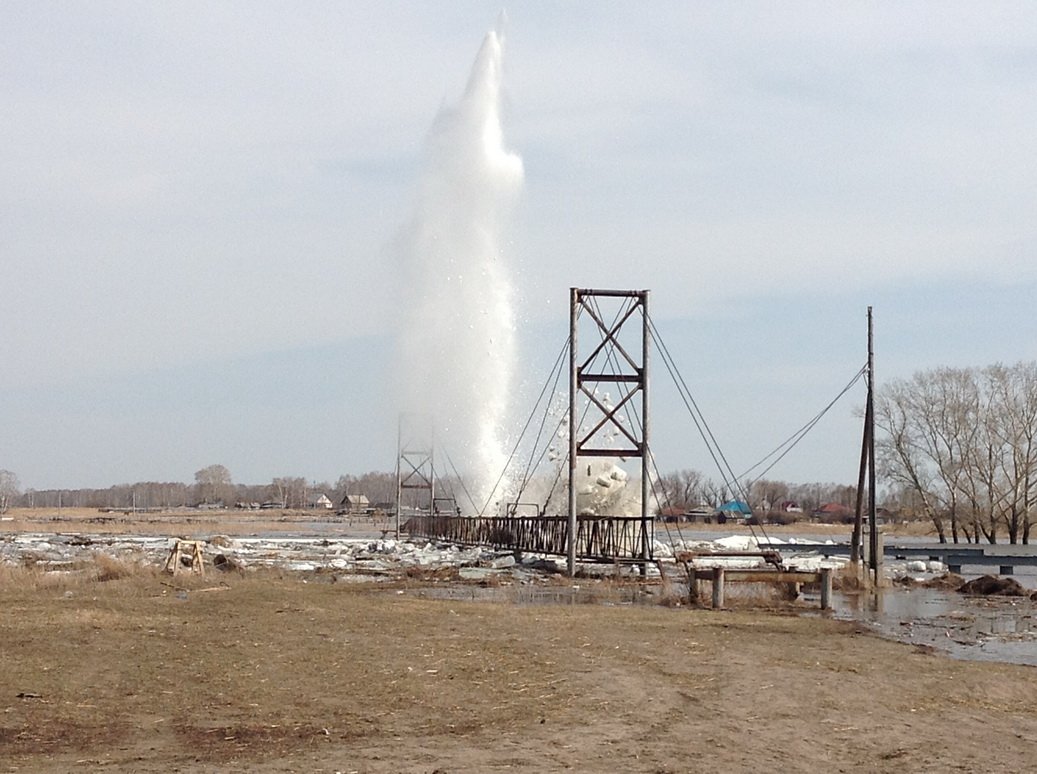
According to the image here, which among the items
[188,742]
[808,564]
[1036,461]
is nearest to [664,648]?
[188,742]

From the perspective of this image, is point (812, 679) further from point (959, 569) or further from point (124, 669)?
point (959, 569)

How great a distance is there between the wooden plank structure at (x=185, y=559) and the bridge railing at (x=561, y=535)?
34.5ft

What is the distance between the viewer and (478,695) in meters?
12.1

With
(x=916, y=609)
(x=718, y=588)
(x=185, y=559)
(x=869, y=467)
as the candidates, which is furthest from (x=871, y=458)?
(x=185, y=559)

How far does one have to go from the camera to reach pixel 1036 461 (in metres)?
75.7

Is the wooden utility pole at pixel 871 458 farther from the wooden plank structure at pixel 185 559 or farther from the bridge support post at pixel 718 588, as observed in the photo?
the wooden plank structure at pixel 185 559

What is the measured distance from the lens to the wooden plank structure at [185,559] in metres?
28.2

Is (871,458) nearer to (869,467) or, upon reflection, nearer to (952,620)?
(869,467)

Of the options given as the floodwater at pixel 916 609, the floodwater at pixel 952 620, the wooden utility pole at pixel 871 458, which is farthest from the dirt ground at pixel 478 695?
the wooden utility pole at pixel 871 458

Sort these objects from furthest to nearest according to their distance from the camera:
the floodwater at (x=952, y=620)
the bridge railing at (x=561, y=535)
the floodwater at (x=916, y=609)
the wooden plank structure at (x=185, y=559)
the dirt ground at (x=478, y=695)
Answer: the bridge railing at (x=561, y=535)
the wooden plank structure at (x=185, y=559)
the floodwater at (x=916, y=609)
the floodwater at (x=952, y=620)
the dirt ground at (x=478, y=695)

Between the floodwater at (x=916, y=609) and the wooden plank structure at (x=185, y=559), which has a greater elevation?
the wooden plank structure at (x=185, y=559)

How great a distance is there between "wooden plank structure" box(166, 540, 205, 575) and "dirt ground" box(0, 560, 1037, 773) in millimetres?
8010

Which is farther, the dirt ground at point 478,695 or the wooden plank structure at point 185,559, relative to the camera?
the wooden plank structure at point 185,559

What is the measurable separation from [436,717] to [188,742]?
88.8 inches
